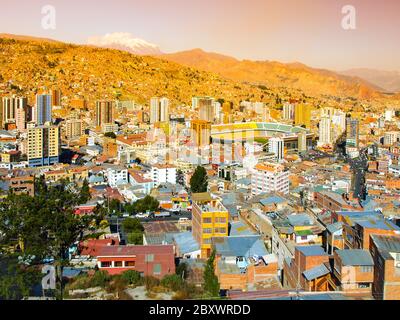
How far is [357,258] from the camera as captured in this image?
2.85 m

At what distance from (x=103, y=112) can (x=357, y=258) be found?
43.3 ft

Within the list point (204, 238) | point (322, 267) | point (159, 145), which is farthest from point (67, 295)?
point (159, 145)

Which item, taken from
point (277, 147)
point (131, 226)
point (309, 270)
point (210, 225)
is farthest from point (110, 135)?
point (309, 270)

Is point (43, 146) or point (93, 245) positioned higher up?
point (43, 146)

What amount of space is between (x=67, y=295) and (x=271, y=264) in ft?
5.38

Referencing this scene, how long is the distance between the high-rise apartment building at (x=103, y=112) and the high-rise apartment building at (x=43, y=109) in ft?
4.62

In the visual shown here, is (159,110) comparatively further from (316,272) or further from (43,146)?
(316,272)

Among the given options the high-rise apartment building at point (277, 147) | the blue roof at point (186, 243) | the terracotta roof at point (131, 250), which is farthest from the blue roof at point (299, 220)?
the high-rise apartment building at point (277, 147)

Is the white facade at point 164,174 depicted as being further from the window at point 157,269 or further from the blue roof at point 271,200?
the window at point 157,269

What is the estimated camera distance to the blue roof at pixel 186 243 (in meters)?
4.37

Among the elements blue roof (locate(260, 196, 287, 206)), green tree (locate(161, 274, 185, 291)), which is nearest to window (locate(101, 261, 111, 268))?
green tree (locate(161, 274, 185, 291))

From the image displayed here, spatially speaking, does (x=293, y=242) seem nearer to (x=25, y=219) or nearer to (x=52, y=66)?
(x=25, y=219)

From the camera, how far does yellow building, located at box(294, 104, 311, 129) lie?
1705 centimetres

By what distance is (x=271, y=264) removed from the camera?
3.51 metres
